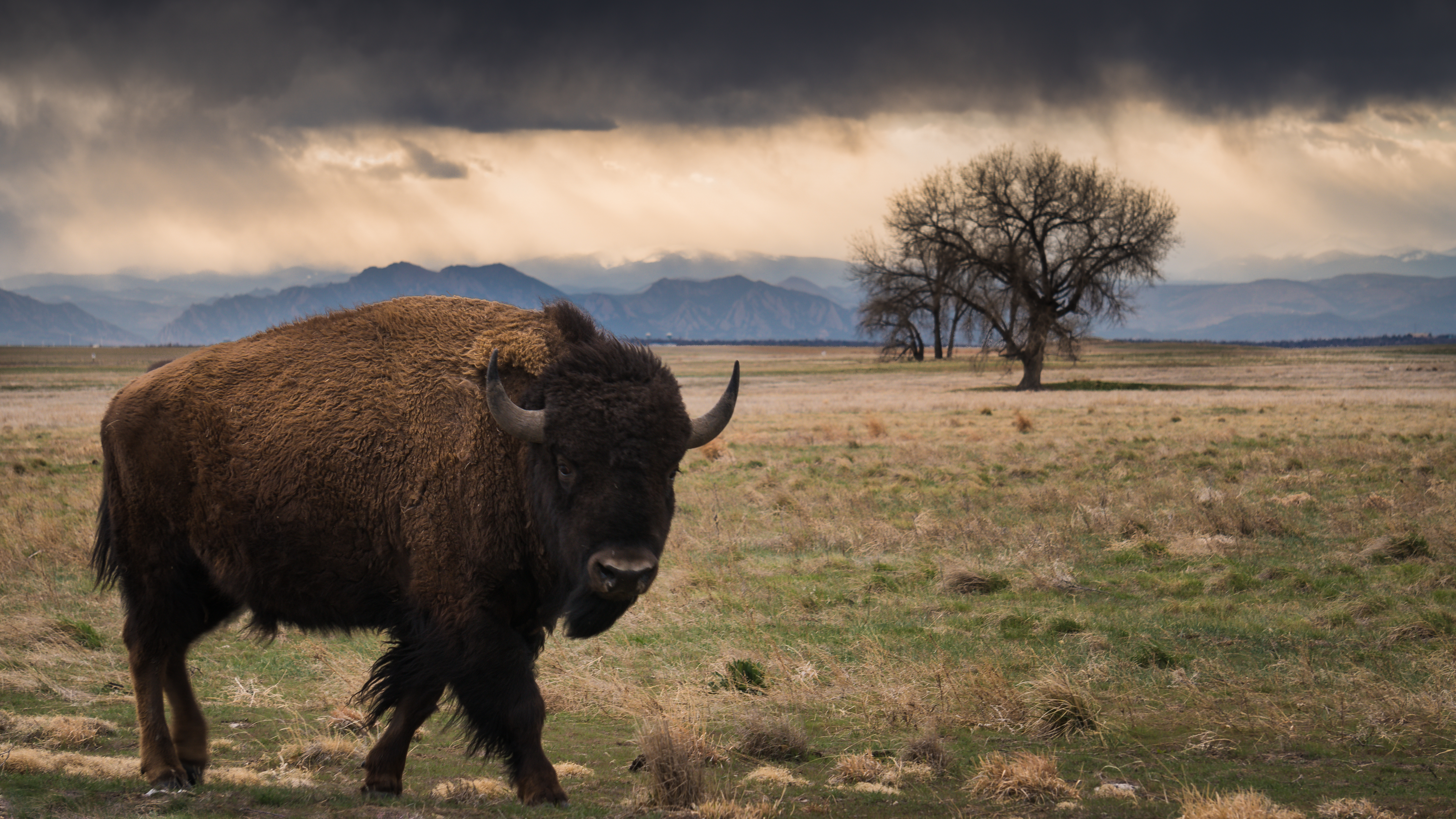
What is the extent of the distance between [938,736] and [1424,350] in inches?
6075

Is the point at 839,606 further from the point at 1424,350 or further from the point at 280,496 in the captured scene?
the point at 1424,350

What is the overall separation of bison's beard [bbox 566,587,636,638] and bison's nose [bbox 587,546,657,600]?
0.20m

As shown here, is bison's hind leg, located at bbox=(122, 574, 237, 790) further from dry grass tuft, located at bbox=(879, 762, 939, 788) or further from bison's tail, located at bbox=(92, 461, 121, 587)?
dry grass tuft, located at bbox=(879, 762, 939, 788)

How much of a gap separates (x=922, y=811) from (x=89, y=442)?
1125 inches

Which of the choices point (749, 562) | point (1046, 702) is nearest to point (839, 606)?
point (749, 562)

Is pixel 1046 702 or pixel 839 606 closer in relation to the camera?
pixel 1046 702

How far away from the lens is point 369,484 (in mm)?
5719

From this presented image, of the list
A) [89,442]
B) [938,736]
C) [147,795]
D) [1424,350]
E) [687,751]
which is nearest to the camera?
[147,795]

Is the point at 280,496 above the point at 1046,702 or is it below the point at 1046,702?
above

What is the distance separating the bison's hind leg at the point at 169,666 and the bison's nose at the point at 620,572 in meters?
2.84

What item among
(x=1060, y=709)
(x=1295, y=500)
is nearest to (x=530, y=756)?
(x=1060, y=709)

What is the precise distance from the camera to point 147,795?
17.2 feet

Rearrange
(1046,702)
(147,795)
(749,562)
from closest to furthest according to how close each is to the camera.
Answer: (147,795) < (1046,702) < (749,562)

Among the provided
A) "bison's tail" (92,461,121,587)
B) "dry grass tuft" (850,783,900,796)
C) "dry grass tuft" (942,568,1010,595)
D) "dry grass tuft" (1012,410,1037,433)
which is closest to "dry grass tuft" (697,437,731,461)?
"dry grass tuft" (1012,410,1037,433)
